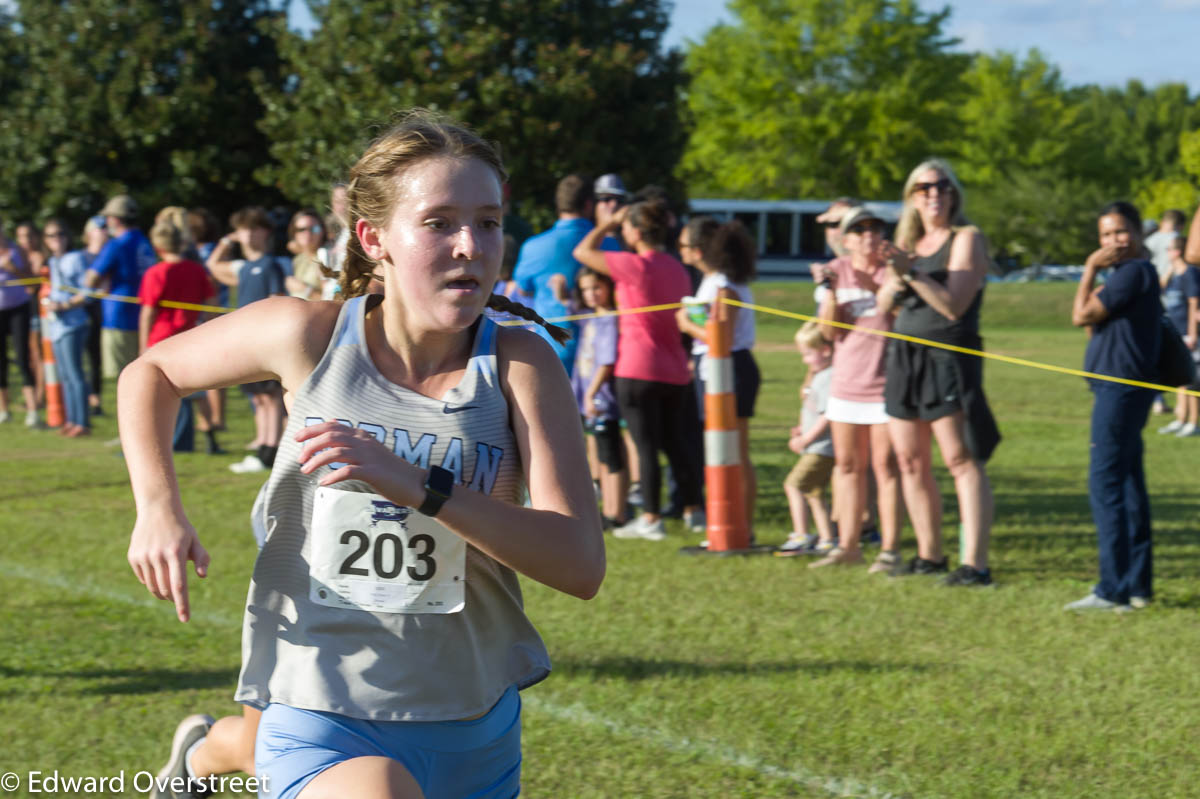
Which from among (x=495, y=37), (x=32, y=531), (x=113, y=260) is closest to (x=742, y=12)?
(x=495, y=37)

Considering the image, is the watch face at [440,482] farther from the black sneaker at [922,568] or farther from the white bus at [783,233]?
the white bus at [783,233]

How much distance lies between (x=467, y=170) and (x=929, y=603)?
4.84 m

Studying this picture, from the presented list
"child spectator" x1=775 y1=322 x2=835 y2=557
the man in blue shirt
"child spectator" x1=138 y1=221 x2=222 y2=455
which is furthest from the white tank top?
"child spectator" x1=138 y1=221 x2=222 y2=455

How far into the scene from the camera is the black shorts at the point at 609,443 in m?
8.81

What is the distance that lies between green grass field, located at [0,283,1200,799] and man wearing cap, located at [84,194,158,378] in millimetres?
3545

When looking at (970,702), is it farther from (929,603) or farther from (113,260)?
(113,260)

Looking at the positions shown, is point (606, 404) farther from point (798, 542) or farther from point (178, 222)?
point (178, 222)

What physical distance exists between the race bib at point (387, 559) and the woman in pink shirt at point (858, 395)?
5072 millimetres

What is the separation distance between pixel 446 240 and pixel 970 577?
528 cm

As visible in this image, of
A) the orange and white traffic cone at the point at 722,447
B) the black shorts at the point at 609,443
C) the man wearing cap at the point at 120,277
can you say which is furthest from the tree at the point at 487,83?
the orange and white traffic cone at the point at 722,447

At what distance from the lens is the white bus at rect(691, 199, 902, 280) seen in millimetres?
51812

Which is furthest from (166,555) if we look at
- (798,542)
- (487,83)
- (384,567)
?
(487,83)

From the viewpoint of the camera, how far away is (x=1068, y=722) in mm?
5027

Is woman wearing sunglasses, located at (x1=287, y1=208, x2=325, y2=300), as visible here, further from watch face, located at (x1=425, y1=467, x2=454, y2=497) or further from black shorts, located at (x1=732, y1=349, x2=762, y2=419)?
watch face, located at (x1=425, y1=467, x2=454, y2=497)
